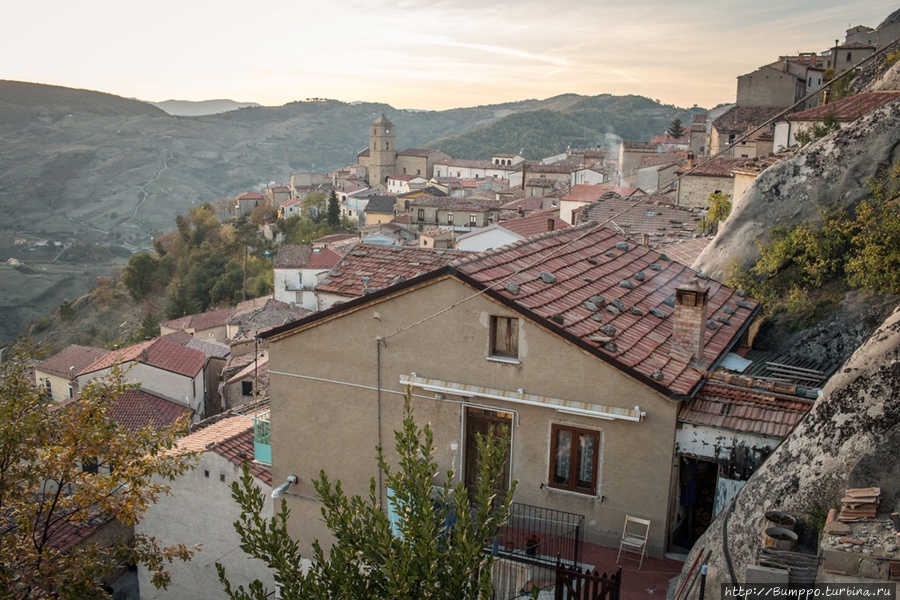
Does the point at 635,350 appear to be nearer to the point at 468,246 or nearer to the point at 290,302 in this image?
the point at 468,246

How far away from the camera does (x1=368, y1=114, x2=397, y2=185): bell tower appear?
4151 inches

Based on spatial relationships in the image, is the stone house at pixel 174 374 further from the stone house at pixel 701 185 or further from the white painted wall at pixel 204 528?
the stone house at pixel 701 185

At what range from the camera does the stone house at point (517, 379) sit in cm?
888

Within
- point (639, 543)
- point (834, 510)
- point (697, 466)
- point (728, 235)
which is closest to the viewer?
point (834, 510)

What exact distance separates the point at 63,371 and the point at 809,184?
3723 cm

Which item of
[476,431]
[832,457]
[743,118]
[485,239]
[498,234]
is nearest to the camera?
[832,457]

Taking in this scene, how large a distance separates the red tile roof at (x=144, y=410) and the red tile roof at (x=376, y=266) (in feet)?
46.6

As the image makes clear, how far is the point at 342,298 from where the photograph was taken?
13539mm

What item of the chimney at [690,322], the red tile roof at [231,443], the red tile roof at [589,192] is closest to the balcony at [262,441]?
the red tile roof at [231,443]

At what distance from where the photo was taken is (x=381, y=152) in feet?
351

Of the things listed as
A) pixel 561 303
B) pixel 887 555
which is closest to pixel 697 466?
pixel 561 303

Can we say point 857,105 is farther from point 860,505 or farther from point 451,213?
point 451,213

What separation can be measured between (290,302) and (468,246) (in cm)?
1993

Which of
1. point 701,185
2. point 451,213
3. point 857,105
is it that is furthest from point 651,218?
point 451,213
